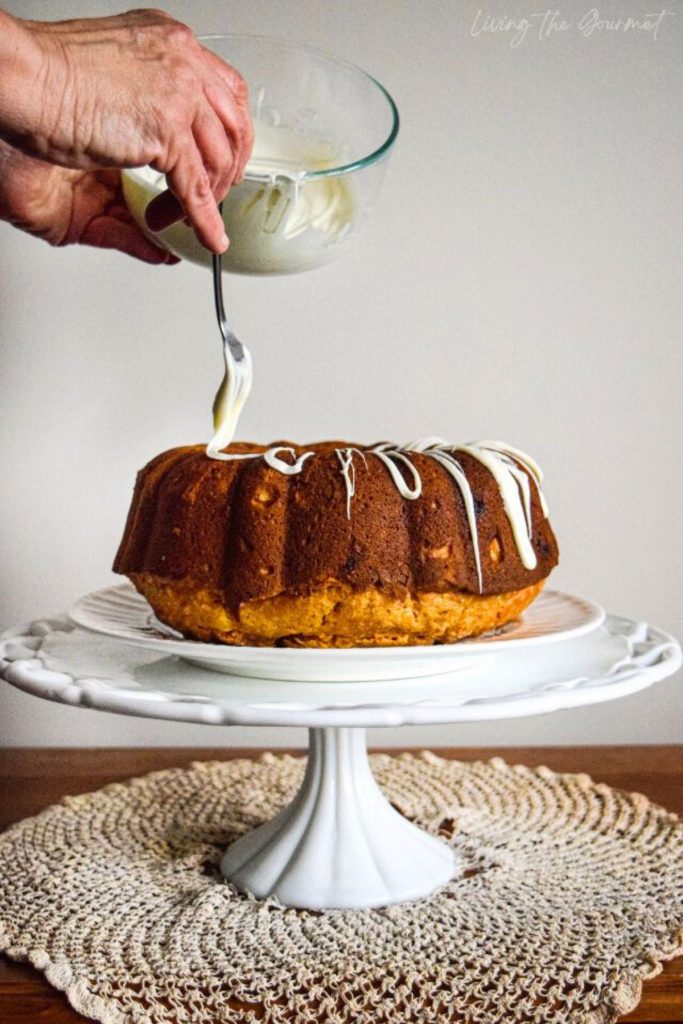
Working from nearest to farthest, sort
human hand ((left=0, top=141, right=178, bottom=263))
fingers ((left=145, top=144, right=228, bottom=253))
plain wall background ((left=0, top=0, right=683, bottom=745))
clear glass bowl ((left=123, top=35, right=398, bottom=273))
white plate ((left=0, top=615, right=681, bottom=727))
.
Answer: white plate ((left=0, top=615, right=681, bottom=727))
fingers ((left=145, top=144, right=228, bottom=253))
clear glass bowl ((left=123, top=35, right=398, bottom=273))
human hand ((left=0, top=141, right=178, bottom=263))
plain wall background ((left=0, top=0, right=683, bottom=745))

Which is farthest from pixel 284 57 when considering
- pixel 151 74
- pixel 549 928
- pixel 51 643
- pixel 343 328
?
pixel 549 928

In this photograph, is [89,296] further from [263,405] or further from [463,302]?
[463,302]

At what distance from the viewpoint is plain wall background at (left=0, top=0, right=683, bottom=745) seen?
1.66m

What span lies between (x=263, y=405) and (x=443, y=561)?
0.78m

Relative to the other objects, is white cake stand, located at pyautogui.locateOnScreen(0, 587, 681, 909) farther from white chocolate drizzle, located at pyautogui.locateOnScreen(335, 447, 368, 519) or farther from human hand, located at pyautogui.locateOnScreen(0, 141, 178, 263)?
human hand, located at pyautogui.locateOnScreen(0, 141, 178, 263)

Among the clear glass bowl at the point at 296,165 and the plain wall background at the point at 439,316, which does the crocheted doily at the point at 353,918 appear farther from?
the clear glass bowl at the point at 296,165

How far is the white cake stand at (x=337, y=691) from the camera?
A: 32.5 inches

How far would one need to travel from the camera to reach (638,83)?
1670mm

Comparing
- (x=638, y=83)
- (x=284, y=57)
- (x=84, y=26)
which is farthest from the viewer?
(x=638, y=83)

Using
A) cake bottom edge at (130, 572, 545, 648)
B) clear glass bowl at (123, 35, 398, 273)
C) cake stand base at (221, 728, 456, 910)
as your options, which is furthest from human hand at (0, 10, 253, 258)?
cake stand base at (221, 728, 456, 910)

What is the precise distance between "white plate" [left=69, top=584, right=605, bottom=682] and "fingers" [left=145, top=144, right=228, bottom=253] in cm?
36

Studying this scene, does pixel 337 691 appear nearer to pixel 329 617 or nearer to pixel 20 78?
pixel 329 617

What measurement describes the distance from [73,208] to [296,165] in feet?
1.19

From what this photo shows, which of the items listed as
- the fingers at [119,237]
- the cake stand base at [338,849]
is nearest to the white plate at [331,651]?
the cake stand base at [338,849]
